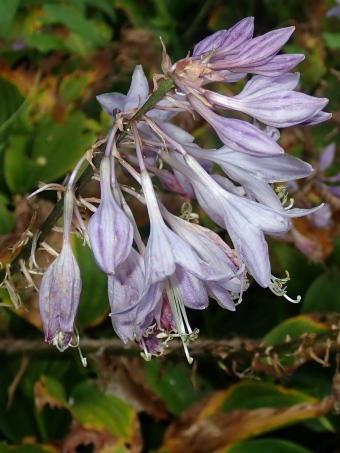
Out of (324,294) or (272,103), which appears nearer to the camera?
(272,103)

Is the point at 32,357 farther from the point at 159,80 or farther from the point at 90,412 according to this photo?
the point at 159,80

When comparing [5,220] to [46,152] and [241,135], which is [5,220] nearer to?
[46,152]

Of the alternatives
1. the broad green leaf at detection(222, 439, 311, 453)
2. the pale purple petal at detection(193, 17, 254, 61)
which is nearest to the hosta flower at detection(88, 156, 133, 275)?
the pale purple petal at detection(193, 17, 254, 61)

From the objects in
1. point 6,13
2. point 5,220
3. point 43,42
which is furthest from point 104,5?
point 5,220

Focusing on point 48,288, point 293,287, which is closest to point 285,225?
point 48,288

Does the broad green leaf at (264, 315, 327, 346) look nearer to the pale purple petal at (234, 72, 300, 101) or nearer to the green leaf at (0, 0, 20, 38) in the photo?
the pale purple petal at (234, 72, 300, 101)

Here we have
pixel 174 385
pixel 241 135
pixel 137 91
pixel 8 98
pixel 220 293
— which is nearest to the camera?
pixel 241 135
